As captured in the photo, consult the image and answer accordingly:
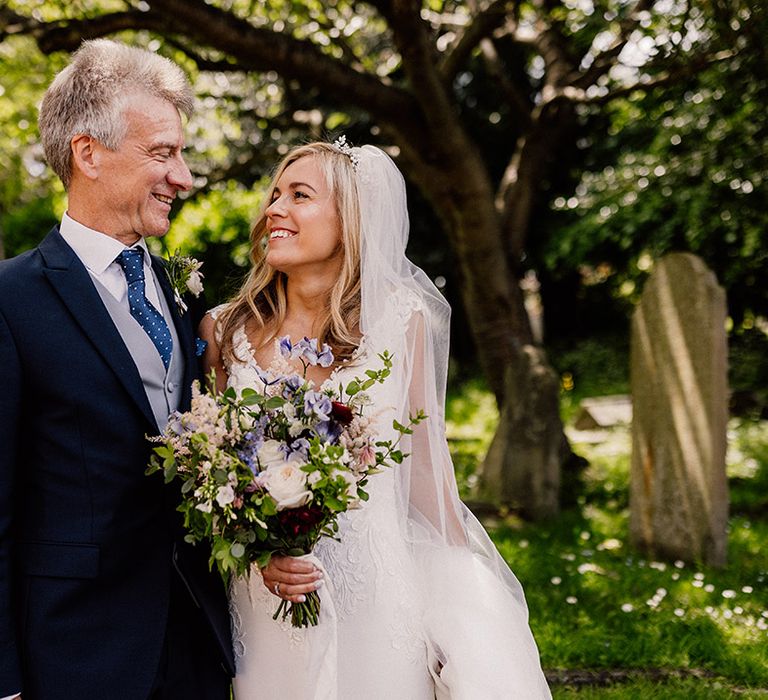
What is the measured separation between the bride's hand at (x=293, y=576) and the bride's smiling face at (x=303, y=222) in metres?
1.12

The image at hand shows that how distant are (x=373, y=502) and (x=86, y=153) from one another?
4.79 feet

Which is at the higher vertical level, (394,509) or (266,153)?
(266,153)

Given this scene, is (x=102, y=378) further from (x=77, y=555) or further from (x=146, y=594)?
(x=146, y=594)

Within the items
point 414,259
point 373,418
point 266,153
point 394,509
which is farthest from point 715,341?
point 414,259

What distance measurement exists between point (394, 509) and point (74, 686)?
115 cm

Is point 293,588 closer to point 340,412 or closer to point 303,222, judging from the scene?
point 340,412

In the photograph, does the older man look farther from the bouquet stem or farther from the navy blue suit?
the bouquet stem

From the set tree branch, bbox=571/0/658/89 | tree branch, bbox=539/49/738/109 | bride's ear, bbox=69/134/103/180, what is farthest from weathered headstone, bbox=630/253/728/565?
bride's ear, bbox=69/134/103/180

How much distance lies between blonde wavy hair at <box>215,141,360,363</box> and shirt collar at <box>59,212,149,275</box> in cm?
64

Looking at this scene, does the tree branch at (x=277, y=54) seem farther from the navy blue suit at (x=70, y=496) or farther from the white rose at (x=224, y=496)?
the white rose at (x=224, y=496)

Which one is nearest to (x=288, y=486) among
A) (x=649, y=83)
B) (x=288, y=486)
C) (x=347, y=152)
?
(x=288, y=486)

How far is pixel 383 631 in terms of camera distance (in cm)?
274

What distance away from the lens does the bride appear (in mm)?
2707

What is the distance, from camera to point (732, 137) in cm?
812
